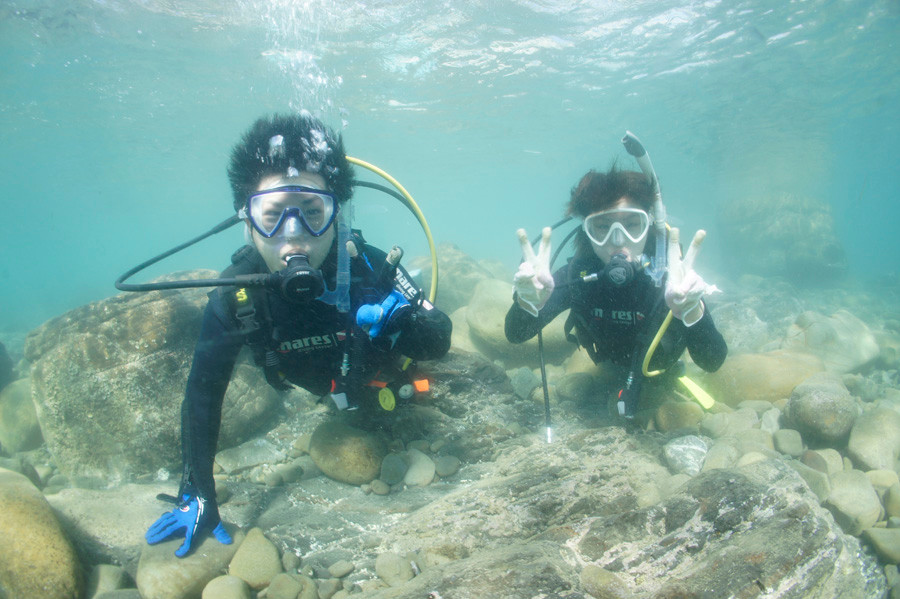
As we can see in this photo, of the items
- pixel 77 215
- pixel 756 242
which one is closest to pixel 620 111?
pixel 756 242

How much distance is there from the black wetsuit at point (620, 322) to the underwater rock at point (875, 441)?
124cm

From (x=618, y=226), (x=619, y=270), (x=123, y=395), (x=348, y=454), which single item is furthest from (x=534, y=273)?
(x=123, y=395)

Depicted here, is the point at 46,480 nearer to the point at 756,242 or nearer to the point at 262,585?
the point at 262,585

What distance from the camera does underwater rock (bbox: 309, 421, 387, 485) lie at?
3519mm

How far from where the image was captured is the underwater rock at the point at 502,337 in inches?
253

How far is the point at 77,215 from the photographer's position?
61.7m

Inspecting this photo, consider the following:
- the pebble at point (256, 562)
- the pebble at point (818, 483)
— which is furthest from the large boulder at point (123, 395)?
the pebble at point (818, 483)

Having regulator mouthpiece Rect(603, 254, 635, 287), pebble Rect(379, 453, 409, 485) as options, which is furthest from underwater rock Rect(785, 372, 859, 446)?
pebble Rect(379, 453, 409, 485)

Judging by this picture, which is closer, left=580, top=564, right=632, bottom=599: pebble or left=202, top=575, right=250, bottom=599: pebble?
left=580, top=564, right=632, bottom=599: pebble

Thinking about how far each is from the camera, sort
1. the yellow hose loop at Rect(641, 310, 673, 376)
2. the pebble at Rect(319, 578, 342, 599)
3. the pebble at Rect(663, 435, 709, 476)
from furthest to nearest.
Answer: the yellow hose loop at Rect(641, 310, 673, 376) → the pebble at Rect(663, 435, 709, 476) → the pebble at Rect(319, 578, 342, 599)

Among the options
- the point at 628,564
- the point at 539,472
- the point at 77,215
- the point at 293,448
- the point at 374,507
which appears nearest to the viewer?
the point at 628,564

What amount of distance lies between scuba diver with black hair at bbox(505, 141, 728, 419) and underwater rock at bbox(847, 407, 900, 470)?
4.10ft

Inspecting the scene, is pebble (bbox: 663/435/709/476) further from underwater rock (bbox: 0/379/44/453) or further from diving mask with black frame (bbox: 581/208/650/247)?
underwater rock (bbox: 0/379/44/453)

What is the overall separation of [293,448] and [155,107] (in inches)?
981
